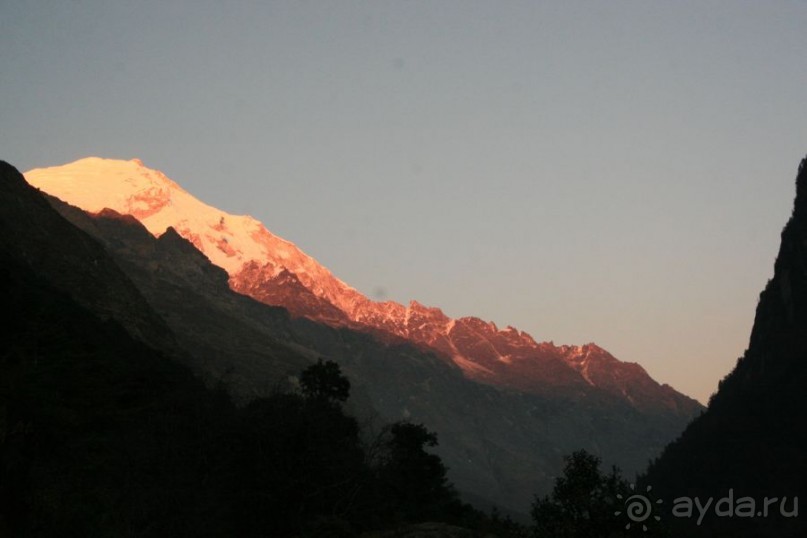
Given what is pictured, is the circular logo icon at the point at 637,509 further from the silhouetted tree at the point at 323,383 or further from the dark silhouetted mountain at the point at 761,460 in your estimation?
the dark silhouetted mountain at the point at 761,460

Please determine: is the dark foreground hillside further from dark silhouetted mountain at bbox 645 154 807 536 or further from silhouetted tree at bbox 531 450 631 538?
dark silhouetted mountain at bbox 645 154 807 536

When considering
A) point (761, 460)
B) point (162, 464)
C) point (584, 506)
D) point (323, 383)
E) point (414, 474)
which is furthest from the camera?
point (761, 460)

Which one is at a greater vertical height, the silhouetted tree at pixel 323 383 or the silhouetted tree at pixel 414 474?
the silhouetted tree at pixel 323 383

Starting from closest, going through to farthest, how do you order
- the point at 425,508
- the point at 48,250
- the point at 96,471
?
the point at 96,471 < the point at 425,508 < the point at 48,250

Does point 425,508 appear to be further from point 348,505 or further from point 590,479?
point 590,479

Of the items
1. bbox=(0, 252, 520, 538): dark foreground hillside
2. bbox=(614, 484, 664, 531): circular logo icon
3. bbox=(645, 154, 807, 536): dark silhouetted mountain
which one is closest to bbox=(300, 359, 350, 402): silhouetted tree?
bbox=(0, 252, 520, 538): dark foreground hillside

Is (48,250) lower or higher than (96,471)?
higher

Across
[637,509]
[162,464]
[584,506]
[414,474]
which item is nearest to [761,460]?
[414,474]

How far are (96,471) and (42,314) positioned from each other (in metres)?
35.7

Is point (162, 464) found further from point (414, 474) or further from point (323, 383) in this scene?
point (323, 383)

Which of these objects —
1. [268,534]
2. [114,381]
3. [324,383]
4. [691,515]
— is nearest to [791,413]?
[691,515]

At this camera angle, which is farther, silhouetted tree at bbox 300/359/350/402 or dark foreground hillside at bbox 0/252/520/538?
silhouetted tree at bbox 300/359/350/402

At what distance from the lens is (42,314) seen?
84.7 meters

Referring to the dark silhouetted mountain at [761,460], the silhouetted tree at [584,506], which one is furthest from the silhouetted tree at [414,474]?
the dark silhouetted mountain at [761,460]
